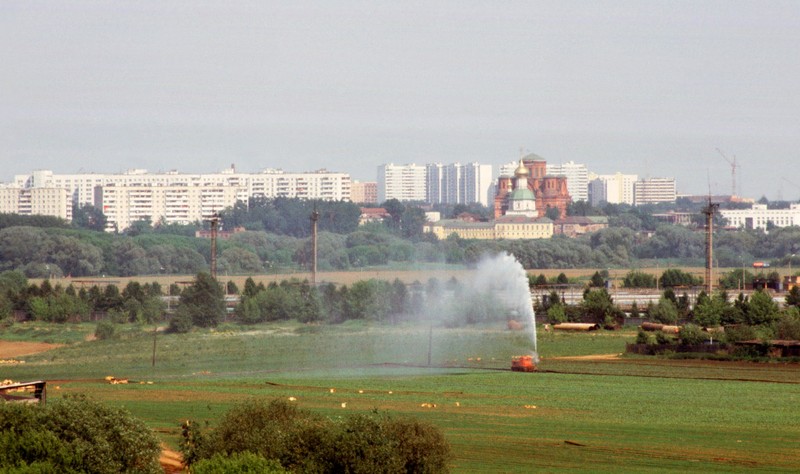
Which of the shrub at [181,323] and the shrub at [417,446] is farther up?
the shrub at [181,323]

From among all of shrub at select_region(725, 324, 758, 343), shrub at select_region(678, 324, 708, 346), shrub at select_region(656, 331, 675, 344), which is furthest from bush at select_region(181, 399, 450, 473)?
shrub at select_region(725, 324, 758, 343)

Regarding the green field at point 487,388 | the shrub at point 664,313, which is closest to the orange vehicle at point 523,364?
the green field at point 487,388

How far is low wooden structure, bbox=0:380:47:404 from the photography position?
3850 cm

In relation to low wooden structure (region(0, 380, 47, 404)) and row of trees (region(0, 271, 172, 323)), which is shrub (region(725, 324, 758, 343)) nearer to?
row of trees (region(0, 271, 172, 323))

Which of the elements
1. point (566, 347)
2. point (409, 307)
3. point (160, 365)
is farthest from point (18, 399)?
point (409, 307)

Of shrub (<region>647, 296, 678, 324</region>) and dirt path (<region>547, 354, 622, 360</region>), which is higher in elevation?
shrub (<region>647, 296, 678, 324</region>)

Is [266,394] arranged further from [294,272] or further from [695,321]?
[294,272]

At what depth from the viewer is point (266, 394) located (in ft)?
171

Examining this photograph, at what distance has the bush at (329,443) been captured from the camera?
1259 inches

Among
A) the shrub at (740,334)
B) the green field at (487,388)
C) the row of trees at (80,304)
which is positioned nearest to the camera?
the green field at (487,388)

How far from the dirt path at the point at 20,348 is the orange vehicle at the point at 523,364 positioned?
24.4 metres

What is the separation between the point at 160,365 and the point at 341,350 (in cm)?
1048

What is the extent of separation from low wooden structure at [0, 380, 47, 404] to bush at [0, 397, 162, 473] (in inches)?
216

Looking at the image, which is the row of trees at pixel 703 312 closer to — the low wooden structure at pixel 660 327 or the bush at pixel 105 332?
the low wooden structure at pixel 660 327
